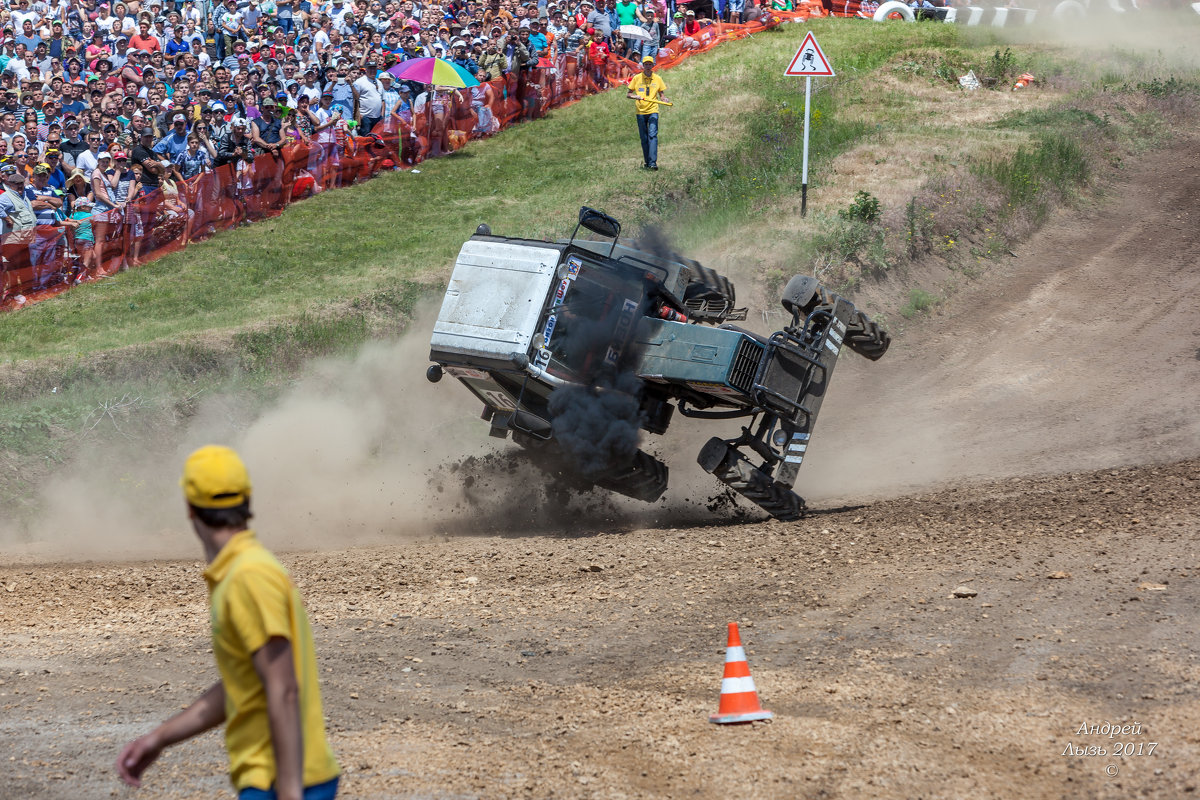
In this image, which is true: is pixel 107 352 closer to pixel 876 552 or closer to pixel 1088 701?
pixel 876 552

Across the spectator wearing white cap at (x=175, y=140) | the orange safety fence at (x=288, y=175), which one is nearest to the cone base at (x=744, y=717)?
the orange safety fence at (x=288, y=175)

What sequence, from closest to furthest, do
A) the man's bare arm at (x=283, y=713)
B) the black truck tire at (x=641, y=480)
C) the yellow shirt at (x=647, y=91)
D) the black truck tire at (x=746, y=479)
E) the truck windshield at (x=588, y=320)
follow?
the man's bare arm at (x=283, y=713) → the truck windshield at (x=588, y=320) → the black truck tire at (x=746, y=479) → the black truck tire at (x=641, y=480) → the yellow shirt at (x=647, y=91)

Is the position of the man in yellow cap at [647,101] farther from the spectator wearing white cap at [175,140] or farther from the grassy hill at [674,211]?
the spectator wearing white cap at [175,140]

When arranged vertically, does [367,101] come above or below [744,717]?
below

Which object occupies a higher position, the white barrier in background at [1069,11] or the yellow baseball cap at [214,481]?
the white barrier in background at [1069,11]

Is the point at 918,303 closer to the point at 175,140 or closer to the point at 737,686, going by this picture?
the point at 175,140

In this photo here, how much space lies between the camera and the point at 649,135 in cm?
2150

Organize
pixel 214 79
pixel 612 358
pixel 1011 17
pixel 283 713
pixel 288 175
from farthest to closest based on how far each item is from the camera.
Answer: pixel 1011 17
pixel 288 175
pixel 214 79
pixel 612 358
pixel 283 713

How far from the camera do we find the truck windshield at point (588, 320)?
9844 mm

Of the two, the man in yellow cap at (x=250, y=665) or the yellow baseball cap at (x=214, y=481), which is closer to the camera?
the man in yellow cap at (x=250, y=665)

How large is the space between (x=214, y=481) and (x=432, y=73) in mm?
19391

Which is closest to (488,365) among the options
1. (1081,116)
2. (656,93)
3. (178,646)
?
(178,646)

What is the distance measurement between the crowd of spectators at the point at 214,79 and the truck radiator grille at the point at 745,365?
10.5 meters

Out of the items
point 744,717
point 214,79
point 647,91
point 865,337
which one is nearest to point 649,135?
point 647,91
